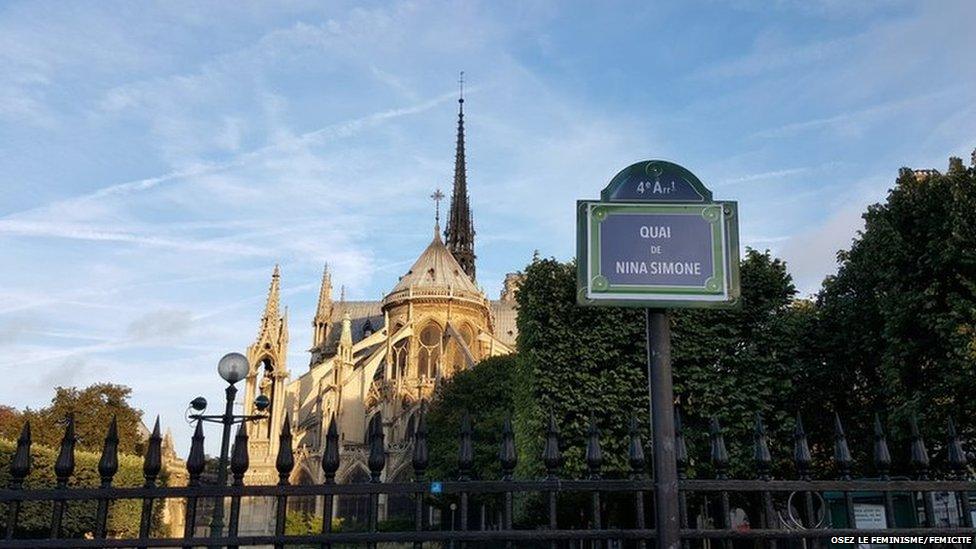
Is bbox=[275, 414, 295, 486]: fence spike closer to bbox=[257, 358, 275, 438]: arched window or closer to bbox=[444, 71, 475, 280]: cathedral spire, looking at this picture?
bbox=[257, 358, 275, 438]: arched window

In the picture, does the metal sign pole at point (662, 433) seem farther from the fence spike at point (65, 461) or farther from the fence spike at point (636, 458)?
the fence spike at point (65, 461)

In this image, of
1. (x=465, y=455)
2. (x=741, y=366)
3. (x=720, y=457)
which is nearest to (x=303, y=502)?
(x=741, y=366)

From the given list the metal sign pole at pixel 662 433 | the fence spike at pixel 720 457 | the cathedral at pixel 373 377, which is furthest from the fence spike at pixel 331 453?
the cathedral at pixel 373 377

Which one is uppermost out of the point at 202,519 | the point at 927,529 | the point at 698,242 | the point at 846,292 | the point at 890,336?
the point at 846,292

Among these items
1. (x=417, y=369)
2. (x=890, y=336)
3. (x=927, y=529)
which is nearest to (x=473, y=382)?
(x=417, y=369)

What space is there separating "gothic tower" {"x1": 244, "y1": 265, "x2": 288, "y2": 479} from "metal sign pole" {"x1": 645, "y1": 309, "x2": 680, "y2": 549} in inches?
1836

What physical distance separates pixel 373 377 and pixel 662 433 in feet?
204

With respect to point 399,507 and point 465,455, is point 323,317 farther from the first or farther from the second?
point 465,455

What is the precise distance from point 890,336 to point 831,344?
3.81 metres

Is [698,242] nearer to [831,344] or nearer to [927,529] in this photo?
[927,529]

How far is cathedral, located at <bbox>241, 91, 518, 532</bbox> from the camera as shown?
52719mm

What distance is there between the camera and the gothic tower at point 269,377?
51562 millimetres

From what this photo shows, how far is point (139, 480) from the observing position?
4069 centimetres

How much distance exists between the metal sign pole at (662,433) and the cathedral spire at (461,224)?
92.2m
